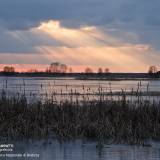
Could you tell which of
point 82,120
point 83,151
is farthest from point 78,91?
point 83,151

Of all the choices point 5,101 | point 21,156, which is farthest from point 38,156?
point 5,101

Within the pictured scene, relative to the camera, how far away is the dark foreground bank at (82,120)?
53.5 feet

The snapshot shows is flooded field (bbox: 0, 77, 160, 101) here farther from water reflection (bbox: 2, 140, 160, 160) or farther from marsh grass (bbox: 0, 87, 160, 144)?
water reflection (bbox: 2, 140, 160, 160)

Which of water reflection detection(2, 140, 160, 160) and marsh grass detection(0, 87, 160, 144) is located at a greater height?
marsh grass detection(0, 87, 160, 144)

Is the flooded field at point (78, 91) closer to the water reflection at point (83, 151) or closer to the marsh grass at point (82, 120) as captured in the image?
the marsh grass at point (82, 120)

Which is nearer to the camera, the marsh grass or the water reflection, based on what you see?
the water reflection

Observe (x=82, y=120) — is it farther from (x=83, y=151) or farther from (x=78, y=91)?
(x=78, y=91)

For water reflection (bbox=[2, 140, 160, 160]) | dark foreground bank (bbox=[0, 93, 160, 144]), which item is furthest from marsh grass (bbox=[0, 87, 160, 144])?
water reflection (bbox=[2, 140, 160, 160])

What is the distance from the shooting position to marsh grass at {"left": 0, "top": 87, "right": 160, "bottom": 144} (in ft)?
53.5

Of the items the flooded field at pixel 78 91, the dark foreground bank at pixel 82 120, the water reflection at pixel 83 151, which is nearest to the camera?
the water reflection at pixel 83 151

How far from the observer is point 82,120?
1697 centimetres

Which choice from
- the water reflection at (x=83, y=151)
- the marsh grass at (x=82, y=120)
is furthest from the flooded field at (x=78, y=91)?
the water reflection at (x=83, y=151)

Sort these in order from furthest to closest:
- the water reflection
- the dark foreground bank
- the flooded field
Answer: the flooded field < the dark foreground bank < the water reflection

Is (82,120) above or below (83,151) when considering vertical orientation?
above
